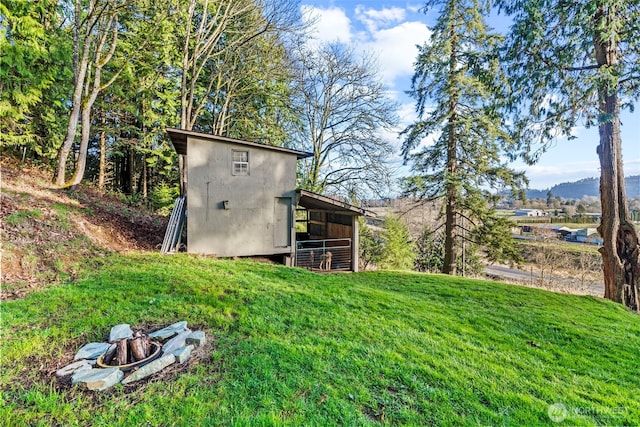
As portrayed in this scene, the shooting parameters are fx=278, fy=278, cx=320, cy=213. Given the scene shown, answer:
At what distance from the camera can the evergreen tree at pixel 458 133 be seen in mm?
12156

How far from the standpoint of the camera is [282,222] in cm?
1041

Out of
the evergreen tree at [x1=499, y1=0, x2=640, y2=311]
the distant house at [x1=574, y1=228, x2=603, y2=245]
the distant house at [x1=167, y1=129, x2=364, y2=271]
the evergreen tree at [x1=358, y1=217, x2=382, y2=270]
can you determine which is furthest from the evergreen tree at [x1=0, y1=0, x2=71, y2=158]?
the distant house at [x1=574, y1=228, x2=603, y2=245]

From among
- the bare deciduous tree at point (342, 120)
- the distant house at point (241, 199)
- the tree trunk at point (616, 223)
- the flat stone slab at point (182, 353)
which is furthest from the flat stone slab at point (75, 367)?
the bare deciduous tree at point (342, 120)

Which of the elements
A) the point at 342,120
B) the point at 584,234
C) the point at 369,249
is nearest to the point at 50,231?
the point at 342,120

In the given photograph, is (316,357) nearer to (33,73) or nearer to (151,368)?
(151,368)

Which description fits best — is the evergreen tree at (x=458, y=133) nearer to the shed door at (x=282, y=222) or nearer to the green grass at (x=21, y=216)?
the shed door at (x=282, y=222)

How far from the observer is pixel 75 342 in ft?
10.9

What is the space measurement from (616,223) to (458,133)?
661 cm

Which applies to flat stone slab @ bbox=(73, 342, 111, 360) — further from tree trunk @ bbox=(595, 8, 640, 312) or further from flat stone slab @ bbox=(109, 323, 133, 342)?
tree trunk @ bbox=(595, 8, 640, 312)

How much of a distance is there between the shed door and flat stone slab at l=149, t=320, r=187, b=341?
6.53 m

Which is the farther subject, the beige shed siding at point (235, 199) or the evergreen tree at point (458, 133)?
the evergreen tree at point (458, 133)

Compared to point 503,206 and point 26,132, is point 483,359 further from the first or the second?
point 26,132

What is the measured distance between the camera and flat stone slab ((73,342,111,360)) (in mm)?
3036

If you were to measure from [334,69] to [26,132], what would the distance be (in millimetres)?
15662
